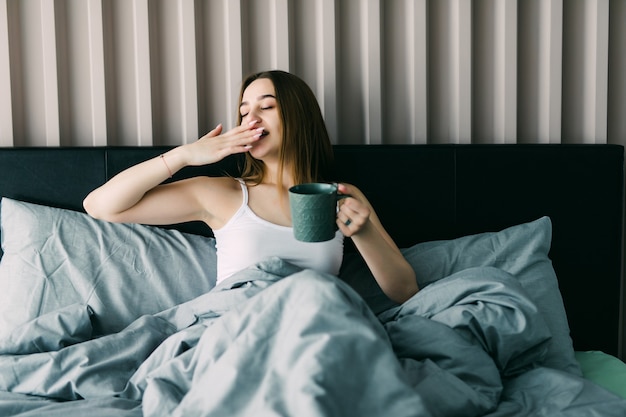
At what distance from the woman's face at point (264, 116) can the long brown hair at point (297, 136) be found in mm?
13

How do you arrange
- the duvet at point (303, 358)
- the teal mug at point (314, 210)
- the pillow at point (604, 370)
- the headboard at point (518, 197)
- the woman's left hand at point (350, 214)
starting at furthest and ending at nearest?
the headboard at point (518, 197) < the pillow at point (604, 370) < the woman's left hand at point (350, 214) < the teal mug at point (314, 210) < the duvet at point (303, 358)

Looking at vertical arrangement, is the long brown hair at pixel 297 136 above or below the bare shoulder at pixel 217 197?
above

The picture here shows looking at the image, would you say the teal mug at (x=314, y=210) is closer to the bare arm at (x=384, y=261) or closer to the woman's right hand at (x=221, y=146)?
the bare arm at (x=384, y=261)

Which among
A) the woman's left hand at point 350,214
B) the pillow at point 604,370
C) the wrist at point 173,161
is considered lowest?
the pillow at point 604,370

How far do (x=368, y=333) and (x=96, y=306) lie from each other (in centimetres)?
83


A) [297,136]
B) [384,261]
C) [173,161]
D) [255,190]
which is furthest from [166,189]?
[384,261]

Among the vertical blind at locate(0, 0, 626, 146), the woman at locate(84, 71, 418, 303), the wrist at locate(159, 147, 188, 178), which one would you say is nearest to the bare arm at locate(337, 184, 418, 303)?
the woman at locate(84, 71, 418, 303)

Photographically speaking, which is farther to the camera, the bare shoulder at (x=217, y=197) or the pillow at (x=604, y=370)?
the bare shoulder at (x=217, y=197)

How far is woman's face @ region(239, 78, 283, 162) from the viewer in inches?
72.2

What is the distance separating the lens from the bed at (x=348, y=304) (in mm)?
1197

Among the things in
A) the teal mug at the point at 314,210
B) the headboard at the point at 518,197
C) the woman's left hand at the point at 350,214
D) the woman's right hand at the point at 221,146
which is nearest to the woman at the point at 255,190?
the woman's right hand at the point at 221,146

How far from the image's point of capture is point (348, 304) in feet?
4.06

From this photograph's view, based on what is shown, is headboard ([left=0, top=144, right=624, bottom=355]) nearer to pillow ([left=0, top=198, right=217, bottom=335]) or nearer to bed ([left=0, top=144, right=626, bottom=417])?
bed ([left=0, top=144, right=626, bottom=417])

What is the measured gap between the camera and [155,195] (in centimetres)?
182
